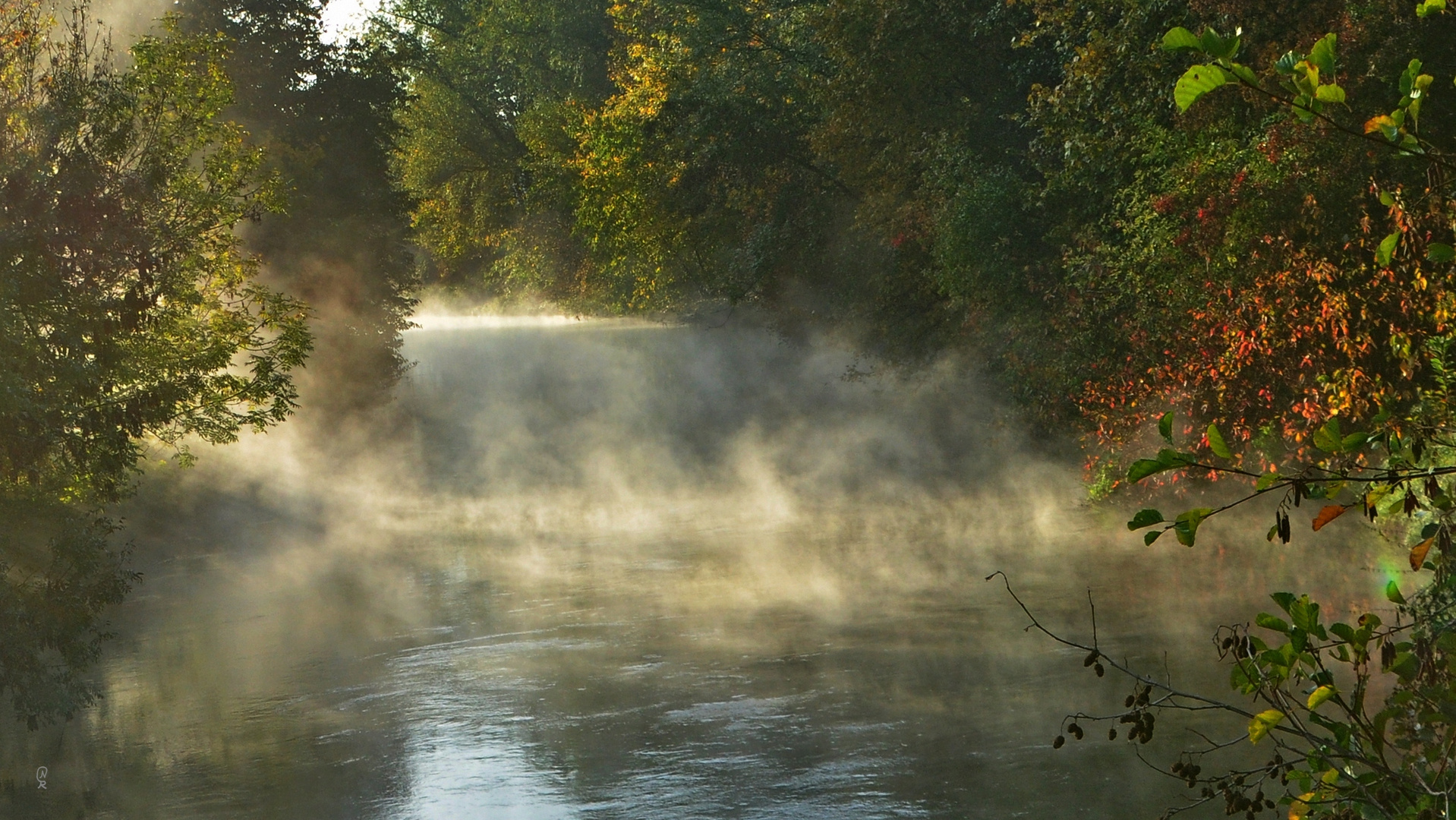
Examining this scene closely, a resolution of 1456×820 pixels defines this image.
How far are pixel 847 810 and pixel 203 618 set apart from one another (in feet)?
39.6

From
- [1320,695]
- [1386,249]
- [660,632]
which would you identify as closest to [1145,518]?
[1320,695]

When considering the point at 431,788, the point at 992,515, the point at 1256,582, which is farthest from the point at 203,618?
the point at 1256,582

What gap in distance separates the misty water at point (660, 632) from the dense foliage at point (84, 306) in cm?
132

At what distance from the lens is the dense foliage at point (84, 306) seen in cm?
1358

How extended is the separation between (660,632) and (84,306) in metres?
7.00

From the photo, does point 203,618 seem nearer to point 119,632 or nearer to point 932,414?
point 119,632

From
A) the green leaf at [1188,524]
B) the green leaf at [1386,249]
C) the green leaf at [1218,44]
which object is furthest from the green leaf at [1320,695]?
the green leaf at [1218,44]

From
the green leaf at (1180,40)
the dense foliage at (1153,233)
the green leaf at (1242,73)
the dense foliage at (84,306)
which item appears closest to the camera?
the green leaf at (1180,40)

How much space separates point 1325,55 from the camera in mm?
2643

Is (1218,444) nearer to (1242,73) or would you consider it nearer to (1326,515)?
(1326,515)

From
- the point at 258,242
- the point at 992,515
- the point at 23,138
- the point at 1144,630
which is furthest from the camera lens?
the point at 258,242

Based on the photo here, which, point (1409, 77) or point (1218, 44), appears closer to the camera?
point (1218, 44)

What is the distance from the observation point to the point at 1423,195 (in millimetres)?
13367

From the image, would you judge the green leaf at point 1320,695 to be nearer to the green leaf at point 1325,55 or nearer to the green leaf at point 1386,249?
the green leaf at point 1386,249
